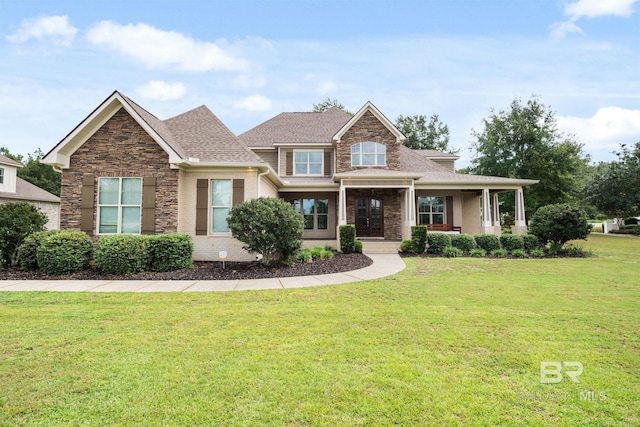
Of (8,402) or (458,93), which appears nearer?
(8,402)

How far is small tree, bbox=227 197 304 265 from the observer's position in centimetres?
902

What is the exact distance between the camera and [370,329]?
4.18 meters

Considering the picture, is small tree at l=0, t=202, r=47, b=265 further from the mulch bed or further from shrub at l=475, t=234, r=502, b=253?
shrub at l=475, t=234, r=502, b=253

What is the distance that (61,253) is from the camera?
8.20 m

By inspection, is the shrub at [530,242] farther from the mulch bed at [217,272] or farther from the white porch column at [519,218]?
the mulch bed at [217,272]

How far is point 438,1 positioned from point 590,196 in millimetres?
29348

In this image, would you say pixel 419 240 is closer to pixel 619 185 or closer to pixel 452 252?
pixel 452 252

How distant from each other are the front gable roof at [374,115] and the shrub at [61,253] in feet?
41.2

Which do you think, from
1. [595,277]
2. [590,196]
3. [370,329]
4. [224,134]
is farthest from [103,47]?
[590,196]

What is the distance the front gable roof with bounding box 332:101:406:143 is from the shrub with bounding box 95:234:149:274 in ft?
37.9

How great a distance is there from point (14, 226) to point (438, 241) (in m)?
15.6

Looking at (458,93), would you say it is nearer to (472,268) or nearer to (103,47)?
(472,268)

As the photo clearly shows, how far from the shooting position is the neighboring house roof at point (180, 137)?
981cm

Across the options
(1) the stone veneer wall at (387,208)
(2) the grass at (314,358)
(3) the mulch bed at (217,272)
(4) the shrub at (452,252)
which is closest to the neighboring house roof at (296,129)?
(1) the stone veneer wall at (387,208)
